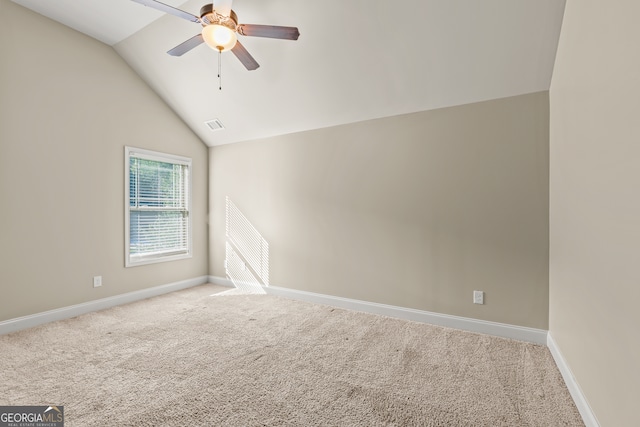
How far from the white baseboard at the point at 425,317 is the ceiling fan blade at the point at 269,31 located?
2.91 m

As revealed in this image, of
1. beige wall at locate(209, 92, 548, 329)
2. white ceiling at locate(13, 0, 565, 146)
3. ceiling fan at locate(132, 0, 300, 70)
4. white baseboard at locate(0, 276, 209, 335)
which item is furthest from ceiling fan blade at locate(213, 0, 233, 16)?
white baseboard at locate(0, 276, 209, 335)

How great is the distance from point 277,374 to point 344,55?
294 centimetres

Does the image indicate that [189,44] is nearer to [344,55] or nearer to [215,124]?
[344,55]

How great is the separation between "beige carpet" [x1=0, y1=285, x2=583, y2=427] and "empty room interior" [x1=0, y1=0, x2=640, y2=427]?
0.10 ft

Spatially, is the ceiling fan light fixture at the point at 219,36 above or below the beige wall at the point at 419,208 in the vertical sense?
above

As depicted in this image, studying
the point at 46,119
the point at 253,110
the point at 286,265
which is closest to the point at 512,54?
the point at 253,110

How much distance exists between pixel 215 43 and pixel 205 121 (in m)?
2.39

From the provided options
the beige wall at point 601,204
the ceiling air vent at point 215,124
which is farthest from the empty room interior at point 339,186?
the ceiling air vent at point 215,124

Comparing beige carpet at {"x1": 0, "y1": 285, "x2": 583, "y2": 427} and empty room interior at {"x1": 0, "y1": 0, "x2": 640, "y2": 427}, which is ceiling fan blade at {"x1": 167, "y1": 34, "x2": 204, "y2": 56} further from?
beige carpet at {"x1": 0, "y1": 285, "x2": 583, "y2": 427}

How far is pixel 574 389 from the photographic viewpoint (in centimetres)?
188

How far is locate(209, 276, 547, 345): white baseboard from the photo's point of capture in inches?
108

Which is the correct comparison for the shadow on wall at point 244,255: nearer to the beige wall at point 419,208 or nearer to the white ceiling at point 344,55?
the beige wall at point 419,208

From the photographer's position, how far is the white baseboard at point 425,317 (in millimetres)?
2752

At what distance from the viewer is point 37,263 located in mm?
3086
